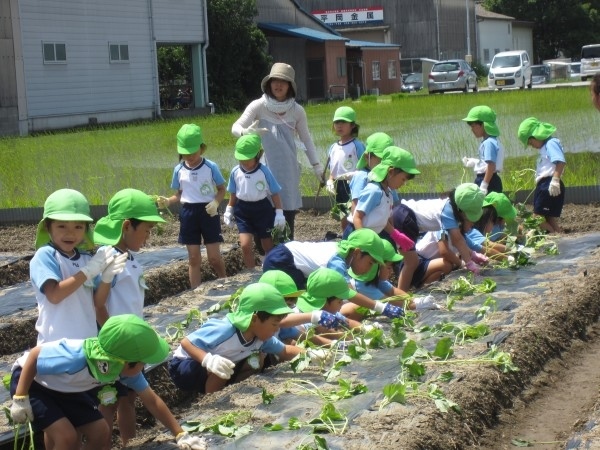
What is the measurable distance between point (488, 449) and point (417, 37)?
55.0 metres

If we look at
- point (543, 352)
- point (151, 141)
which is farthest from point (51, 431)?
point (151, 141)

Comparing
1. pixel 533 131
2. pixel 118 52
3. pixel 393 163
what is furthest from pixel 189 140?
pixel 118 52

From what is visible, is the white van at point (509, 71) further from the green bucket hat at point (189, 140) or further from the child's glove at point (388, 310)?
the child's glove at point (388, 310)

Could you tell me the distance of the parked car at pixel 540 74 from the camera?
49656mm

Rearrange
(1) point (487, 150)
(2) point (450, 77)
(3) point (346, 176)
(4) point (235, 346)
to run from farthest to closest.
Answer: (2) point (450, 77)
(1) point (487, 150)
(3) point (346, 176)
(4) point (235, 346)

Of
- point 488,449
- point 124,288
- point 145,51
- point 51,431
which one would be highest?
point 145,51

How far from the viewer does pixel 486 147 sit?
9859 mm

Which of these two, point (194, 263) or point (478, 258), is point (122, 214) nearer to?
point (194, 263)

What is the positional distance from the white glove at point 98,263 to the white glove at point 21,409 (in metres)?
0.61

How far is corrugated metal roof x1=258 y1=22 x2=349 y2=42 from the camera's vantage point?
4147 cm

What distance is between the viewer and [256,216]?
352 inches

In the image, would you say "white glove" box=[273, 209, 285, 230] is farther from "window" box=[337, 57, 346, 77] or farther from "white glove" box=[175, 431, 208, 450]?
"window" box=[337, 57, 346, 77]

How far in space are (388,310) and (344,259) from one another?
434mm

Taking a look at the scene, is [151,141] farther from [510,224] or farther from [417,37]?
[417,37]
